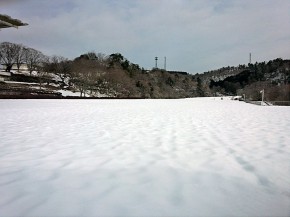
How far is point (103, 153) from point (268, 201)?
3.07 m

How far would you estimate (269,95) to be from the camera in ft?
183

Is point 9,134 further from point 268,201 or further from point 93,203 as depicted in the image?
point 268,201

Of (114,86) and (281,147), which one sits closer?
(281,147)

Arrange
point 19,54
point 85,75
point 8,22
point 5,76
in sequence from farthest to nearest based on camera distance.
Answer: point 19,54
point 85,75
point 5,76
point 8,22

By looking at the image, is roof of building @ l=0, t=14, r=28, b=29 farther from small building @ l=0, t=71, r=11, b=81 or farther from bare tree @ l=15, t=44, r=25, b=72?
bare tree @ l=15, t=44, r=25, b=72

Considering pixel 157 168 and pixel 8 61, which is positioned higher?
pixel 8 61

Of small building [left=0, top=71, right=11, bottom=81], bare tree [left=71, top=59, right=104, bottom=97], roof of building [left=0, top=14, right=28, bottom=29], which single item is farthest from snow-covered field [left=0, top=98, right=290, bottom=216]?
small building [left=0, top=71, right=11, bottom=81]

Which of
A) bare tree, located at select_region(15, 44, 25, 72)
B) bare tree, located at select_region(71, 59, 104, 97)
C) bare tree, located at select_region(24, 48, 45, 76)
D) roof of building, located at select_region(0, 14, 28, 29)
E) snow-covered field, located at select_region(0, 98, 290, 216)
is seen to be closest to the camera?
snow-covered field, located at select_region(0, 98, 290, 216)

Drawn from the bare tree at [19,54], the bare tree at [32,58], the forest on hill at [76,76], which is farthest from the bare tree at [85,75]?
the bare tree at [19,54]

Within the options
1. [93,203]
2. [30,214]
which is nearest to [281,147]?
[93,203]

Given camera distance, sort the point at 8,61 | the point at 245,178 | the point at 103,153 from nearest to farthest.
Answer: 1. the point at 245,178
2. the point at 103,153
3. the point at 8,61

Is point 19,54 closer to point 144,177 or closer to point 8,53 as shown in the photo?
point 8,53

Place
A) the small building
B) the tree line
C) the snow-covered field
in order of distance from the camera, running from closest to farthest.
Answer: the snow-covered field < the small building < the tree line

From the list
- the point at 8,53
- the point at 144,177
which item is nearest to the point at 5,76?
the point at 8,53
